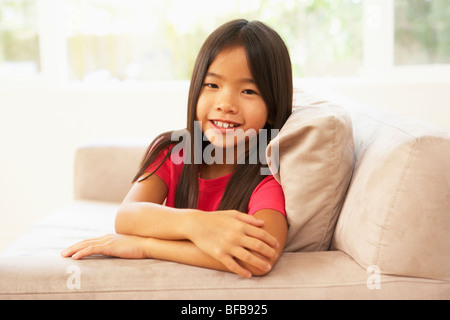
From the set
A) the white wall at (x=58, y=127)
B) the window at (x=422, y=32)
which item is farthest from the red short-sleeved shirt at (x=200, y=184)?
the window at (x=422, y=32)

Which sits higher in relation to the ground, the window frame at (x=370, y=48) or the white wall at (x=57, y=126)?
the window frame at (x=370, y=48)

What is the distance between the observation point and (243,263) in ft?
3.40

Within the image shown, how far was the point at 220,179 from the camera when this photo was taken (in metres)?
1.44

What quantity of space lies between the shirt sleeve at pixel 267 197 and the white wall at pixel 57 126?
1.63 m

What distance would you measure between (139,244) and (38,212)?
214 centimetres

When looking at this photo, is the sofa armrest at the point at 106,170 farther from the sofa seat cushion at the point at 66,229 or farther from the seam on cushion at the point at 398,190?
the seam on cushion at the point at 398,190

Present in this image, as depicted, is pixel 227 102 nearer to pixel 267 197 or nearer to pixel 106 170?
pixel 267 197

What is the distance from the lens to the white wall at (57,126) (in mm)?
2887

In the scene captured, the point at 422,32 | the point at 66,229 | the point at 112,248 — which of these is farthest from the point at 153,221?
the point at 422,32

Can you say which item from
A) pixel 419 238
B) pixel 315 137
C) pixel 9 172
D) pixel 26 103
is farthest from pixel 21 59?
pixel 419 238

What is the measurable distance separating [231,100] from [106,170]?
0.93m

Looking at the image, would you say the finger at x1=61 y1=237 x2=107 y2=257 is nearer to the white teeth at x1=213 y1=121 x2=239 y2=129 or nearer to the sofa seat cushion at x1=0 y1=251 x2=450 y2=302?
the sofa seat cushion at x1=0 y1=251 x2=450 y2=302

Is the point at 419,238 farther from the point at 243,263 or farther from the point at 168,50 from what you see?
the point at 168,50

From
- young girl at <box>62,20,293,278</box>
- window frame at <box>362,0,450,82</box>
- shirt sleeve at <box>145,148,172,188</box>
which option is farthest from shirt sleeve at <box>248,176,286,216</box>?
window frame at <box>362,0,450,82</box>
